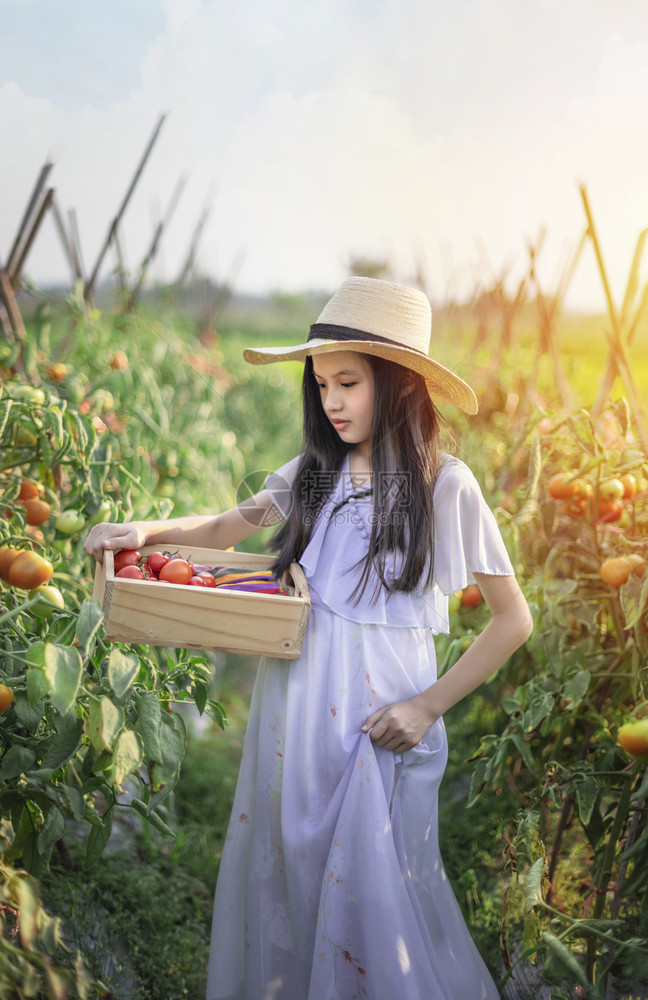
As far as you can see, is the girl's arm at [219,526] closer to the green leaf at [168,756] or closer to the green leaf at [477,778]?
the green leaf at [168,756]

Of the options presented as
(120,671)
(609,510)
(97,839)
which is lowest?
(97,839)

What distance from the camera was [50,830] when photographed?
2.55 feet

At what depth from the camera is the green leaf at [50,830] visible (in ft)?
2.53

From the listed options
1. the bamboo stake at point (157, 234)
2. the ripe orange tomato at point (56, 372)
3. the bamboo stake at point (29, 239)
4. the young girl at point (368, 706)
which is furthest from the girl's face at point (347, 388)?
the bamboo stake at point (157, 234)

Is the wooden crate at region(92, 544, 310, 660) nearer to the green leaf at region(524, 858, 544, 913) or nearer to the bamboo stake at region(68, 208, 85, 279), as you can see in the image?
the green leaf at region(524, 858, 544, 913)

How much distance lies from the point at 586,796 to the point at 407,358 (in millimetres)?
624

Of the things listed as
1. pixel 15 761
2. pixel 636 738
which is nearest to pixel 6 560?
pixel 15 761

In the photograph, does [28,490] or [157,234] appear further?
[157,234]

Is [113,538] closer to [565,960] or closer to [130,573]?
[130,573]

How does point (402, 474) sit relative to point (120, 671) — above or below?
above

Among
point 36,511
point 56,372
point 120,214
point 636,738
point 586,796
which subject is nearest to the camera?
point 636,738

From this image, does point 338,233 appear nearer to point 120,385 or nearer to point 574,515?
point 120,385

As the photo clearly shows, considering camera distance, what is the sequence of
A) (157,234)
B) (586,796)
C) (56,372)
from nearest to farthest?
(586,796)
(56,372)
(157,234)

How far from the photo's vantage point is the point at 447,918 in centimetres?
95
